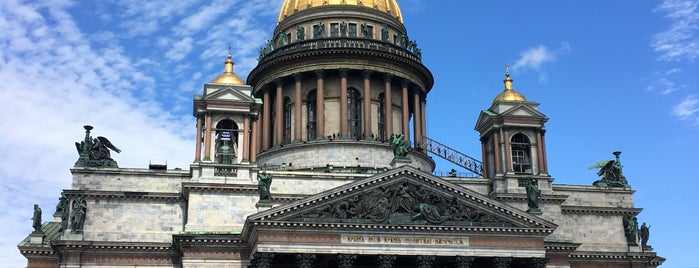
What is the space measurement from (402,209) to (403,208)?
0.23 feet

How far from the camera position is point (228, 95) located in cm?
4909

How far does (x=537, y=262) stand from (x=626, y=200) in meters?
11.2

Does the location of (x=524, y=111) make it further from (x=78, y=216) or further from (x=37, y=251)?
(x=37, y=251)

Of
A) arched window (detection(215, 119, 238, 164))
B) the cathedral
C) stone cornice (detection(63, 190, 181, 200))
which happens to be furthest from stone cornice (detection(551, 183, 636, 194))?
stone cornice (detection(63, 190, 181, 200))

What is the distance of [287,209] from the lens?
42.4 meters

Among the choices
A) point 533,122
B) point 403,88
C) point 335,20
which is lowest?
point 533,122

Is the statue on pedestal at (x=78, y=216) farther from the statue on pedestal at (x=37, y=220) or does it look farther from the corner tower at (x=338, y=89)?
the corner tower at (x=338, y=89)

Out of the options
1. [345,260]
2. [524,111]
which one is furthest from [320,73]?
[345,260]

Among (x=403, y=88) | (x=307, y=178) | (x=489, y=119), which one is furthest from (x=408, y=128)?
(x=307, y=178)

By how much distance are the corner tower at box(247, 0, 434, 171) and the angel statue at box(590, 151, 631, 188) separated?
37.2 ft

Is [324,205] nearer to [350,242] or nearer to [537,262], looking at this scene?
[350,242]

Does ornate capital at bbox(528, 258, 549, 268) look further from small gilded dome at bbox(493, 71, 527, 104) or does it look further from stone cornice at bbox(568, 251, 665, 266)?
small gilded dome at bbox(493, 71, 527, 104)

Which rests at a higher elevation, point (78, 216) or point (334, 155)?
point (334, 155)

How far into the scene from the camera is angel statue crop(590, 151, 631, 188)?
176 ft
